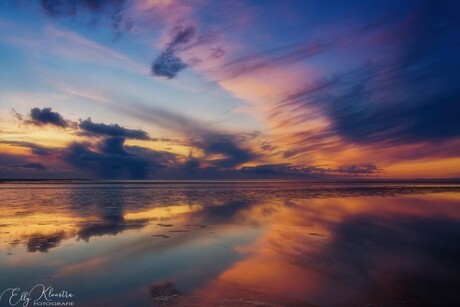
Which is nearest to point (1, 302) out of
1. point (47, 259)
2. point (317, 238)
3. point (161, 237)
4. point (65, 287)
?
point (65, 287)

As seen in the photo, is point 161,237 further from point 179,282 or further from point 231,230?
point 179,282

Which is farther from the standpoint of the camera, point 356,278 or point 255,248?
point 255,248

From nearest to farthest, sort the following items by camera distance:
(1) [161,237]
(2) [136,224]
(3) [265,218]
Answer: (1) [161,237] → (2) [136,224] → (3) [265,218]

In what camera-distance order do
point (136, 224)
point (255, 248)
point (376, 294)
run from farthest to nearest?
1. point (136, 224)
2. point (255, 248)
3. point (376, 294)

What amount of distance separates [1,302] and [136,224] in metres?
11.0

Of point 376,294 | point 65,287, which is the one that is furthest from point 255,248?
point 65,287

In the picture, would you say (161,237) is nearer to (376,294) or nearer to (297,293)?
(297,293)

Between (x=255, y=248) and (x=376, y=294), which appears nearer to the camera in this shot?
(x=376, y=294)

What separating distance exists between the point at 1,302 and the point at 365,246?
12170mm

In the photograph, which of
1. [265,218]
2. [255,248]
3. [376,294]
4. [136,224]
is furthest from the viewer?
[265,218]

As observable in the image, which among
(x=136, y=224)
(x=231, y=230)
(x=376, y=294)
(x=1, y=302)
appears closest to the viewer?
(x=1, y=302)

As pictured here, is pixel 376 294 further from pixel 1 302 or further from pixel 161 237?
pixel 161 237

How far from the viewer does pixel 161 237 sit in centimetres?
1469

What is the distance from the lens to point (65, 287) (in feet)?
27.6
